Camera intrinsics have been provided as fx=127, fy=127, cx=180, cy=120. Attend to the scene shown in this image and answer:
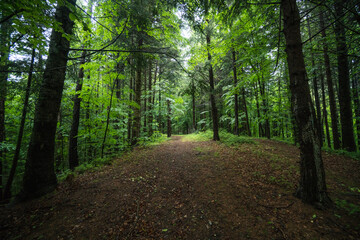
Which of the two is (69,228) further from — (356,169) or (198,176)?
(356,169)

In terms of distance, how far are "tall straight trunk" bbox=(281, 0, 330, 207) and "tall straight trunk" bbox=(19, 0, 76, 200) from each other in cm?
628

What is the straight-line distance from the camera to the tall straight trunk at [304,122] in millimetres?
3303

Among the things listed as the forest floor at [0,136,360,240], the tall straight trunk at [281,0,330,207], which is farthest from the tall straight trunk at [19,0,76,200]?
the tall straight trunk at [281,0,330,207]

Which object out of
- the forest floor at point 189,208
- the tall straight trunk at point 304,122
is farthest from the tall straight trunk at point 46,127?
the tall straight trunk at point 304,122

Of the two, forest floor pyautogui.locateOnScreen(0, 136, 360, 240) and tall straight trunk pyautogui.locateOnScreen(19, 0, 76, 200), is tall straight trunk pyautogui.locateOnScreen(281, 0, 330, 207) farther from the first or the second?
tall straight trunk pyautogui.locateOnScreen(19, 0, 76, 200)

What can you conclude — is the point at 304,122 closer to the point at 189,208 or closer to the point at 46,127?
the point at 189,208

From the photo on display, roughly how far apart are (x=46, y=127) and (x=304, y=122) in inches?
292

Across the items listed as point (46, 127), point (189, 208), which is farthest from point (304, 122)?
point (46, 127)

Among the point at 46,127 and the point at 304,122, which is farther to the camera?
the point at 46,127

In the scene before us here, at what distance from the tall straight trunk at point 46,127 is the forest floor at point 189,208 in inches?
17.6

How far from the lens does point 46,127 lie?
3.88m

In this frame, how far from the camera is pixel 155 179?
16.0 feet

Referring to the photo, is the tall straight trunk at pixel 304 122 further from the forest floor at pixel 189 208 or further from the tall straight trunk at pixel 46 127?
the tall straight trunk at pixel 46 127

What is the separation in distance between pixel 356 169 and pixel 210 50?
10110mm
